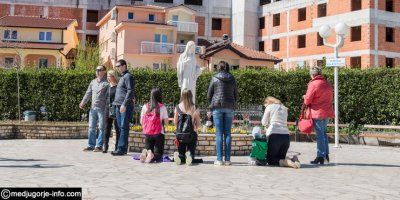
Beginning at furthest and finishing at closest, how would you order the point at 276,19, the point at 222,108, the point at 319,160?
the point at 276,19, the point at 319,160, the point at 222,108

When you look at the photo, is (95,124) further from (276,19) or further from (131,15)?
(276,19)

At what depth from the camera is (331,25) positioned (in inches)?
1759

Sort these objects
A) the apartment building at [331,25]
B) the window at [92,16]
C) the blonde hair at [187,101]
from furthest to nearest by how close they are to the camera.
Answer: the window at [92,16]
the apartment building at [331,25]
the blonde hair at [187,101]

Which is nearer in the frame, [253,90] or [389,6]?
[253,90]

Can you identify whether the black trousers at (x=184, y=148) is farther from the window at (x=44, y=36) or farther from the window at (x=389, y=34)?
the window at (x=44, y=36)

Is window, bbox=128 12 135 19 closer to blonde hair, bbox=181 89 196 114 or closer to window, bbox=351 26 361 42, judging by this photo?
window, bbox=351 26 361 42

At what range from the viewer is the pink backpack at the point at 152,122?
386 inches

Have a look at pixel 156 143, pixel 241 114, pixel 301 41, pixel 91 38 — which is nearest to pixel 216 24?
pixel 301 41

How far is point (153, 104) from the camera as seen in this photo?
10.1 m

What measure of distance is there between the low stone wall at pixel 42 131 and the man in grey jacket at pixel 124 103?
7.12 meters

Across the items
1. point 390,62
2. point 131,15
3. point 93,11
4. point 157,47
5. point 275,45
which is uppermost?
point 93,11

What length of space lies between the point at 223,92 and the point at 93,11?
49.7 metres

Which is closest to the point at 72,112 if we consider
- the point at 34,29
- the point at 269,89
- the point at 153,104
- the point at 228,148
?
the point at 269,89

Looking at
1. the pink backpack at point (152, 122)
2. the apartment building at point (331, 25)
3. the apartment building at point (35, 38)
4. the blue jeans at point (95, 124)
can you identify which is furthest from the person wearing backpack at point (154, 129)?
the apartment building at point (35, 38)
